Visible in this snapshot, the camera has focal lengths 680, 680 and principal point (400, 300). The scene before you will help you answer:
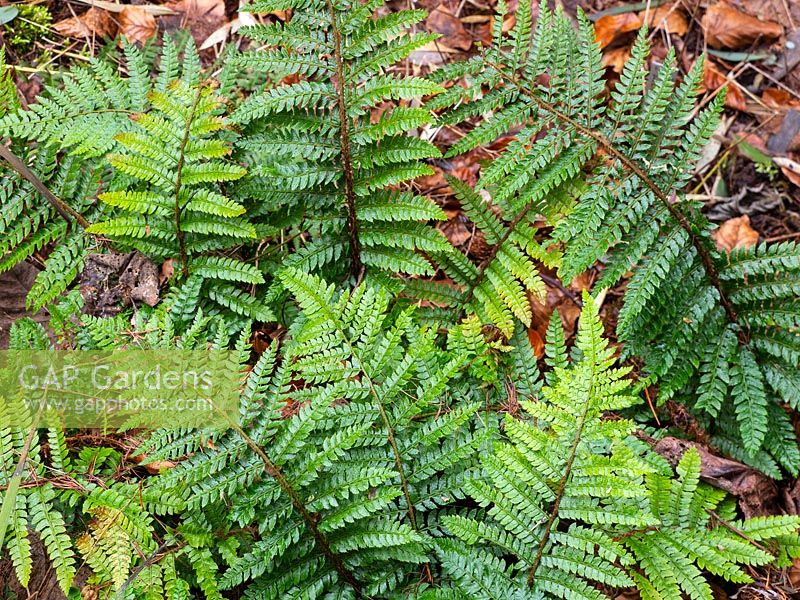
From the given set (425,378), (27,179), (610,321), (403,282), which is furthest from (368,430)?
(27,179)

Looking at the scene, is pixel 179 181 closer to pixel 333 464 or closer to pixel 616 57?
pixel 333 464

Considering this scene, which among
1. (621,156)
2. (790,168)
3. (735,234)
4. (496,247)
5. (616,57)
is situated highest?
(616,57)

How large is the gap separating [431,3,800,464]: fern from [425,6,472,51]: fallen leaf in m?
1.34

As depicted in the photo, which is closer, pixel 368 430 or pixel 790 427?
pixel 368 430

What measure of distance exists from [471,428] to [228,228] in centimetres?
145

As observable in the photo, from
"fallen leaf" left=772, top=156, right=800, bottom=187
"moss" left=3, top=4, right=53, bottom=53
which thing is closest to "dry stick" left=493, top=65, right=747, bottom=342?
"fallen leaf" left=772, top=156, right=800, bottom=187

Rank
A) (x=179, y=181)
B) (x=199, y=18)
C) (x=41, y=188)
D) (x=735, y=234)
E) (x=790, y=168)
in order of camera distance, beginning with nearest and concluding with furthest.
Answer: (x=179, y=181), (x=41, y=188), (x=735, y=234), (x=790, y=168), (x=199, y=18)

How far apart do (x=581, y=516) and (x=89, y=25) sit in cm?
393

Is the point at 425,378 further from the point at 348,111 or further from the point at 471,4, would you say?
the point at 471,4

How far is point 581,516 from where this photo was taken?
2484 mm

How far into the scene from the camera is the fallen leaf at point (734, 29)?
175 inches

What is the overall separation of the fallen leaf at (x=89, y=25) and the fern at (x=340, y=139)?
1.69 m

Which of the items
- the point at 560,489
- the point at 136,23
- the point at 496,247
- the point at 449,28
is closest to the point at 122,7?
the point at 136,23

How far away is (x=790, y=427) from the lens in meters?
3.30
